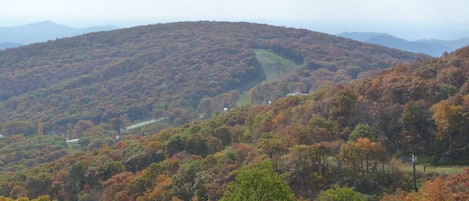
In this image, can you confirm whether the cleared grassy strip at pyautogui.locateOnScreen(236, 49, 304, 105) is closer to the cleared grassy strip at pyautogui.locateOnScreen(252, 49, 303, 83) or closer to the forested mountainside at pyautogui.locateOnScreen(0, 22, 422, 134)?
the cleared grassy strip at pyautogui.locateOnScreen(252, 49, 303, 83)

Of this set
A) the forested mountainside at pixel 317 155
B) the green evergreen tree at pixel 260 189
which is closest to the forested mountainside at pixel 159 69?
the forested mountainside at pixel 317 155

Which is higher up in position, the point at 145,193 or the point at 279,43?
the point at 279,43

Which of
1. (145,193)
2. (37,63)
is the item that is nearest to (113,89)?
(37,63)

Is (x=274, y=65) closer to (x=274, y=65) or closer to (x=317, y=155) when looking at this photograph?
(x=274, y=65)

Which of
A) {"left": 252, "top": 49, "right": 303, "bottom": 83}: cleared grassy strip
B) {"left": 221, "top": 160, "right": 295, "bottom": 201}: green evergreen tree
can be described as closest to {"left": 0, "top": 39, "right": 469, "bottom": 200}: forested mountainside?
{"left": 221, "top": 160, "right": 295, "bottom": 201}: green evergreen tree

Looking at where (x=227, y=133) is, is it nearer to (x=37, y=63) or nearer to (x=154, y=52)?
(x=154, y=52)

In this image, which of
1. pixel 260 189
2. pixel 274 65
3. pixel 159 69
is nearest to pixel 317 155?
pixel 260 189

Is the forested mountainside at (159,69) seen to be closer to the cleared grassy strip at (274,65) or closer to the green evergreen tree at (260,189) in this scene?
the cleared grassy strip at (274,65)
